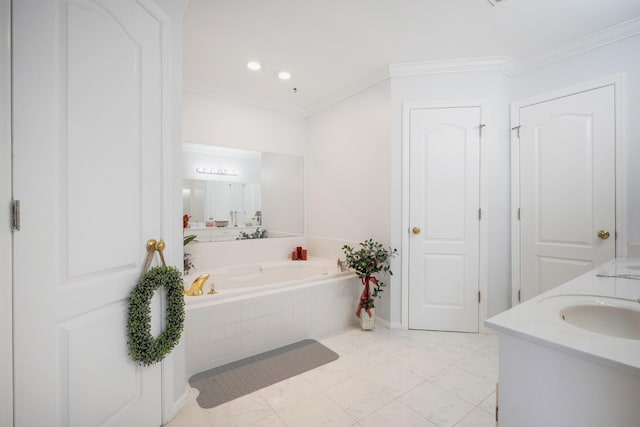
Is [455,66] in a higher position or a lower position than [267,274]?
higher

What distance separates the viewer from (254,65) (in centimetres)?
272

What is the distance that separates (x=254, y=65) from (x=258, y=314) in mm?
2213

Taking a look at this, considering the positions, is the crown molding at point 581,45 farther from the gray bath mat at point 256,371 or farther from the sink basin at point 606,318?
the gray bath mat at point 256,371

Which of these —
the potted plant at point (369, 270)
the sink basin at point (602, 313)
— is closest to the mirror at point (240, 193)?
the potted plant at point (369, 270)

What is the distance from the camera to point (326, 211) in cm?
360

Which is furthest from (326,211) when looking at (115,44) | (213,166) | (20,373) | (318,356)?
(20,373)

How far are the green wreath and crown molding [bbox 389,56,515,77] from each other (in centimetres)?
254

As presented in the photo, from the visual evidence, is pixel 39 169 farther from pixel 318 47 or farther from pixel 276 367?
pixel 318 47

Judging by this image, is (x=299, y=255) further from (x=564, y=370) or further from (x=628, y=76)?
(x=628, y=76)

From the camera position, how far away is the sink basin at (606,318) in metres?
1.08

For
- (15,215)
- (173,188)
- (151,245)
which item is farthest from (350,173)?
(15,215)

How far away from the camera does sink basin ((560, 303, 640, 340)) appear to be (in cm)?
108

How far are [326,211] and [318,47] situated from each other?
5.85 ft

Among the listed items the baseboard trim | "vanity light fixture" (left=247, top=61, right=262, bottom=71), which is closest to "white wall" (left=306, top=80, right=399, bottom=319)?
the baseboard trim
